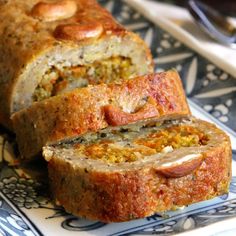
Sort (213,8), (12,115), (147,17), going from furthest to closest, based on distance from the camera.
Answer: (213,8)
(147,17)
(12,115)

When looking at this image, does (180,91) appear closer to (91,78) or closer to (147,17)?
(91,78)

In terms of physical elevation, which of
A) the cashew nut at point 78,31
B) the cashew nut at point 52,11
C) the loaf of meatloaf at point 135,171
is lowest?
the loaf of meatloaf at point 135,171

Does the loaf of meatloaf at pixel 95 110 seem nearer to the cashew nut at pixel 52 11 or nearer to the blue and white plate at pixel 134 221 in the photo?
the blue and white plate at pixel 134 221

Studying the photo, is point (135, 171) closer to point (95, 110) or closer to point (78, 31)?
point (95, 110)

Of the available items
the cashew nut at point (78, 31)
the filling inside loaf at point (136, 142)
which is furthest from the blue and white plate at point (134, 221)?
the cashew nut at point (78, 31)

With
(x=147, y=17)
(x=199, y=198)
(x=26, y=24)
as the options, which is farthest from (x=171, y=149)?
(x=147, y=17)

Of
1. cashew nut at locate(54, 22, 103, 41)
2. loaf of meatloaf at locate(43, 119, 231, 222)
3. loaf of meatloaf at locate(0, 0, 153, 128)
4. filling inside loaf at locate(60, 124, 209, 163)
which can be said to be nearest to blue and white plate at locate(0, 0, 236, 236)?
loaf of meatloaf at locate(43, 119, 231, 222)

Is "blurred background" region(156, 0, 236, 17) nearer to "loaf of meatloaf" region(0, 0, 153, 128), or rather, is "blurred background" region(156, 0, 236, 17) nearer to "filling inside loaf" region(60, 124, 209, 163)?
"loaf of meatloaf" region(0, 0, 153, 128)
